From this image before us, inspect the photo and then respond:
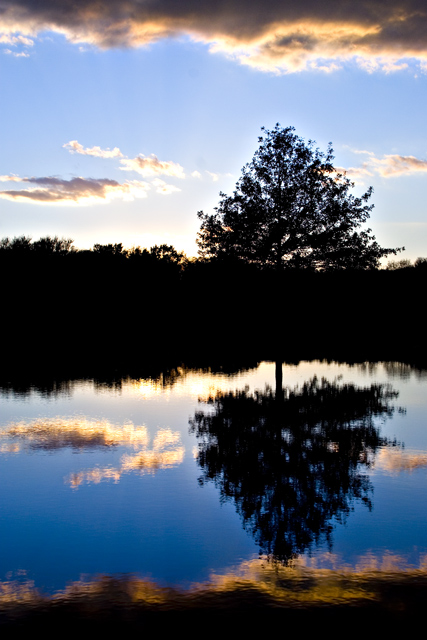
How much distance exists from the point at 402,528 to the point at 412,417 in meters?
11.1

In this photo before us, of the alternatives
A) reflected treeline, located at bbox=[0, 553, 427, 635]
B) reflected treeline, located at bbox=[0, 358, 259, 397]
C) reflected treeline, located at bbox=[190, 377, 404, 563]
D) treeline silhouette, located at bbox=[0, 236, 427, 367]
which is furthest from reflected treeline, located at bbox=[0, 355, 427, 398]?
reflected treeline, located at bbox=[0, 553, 427, 635]

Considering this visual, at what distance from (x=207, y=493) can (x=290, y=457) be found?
11.4ft

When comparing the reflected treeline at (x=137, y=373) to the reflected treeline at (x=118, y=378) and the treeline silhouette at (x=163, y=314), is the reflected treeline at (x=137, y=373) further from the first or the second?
the treeline silhouette at (x=163, y=314)

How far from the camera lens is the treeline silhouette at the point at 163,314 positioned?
1911 inches

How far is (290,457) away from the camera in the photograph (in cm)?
1370

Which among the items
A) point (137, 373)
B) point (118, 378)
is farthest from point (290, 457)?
point (137, 373)

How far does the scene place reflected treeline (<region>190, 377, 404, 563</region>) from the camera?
9.15 metres

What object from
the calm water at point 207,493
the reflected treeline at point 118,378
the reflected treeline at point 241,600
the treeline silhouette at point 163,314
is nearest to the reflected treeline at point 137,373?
the reflected treeline at point 118,378

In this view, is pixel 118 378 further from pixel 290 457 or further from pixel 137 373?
pixel 290 457

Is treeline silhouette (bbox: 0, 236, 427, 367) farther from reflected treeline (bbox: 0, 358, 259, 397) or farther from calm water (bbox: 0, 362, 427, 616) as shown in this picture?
calm water (bbox: 0, 362, 427, 616)

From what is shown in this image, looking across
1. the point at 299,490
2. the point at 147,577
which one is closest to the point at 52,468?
the point at 299,490

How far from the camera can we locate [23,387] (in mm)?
26328

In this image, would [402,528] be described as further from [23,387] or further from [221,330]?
[221,330]

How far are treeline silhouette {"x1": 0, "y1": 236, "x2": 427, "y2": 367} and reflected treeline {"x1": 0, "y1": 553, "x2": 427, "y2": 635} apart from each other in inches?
1142
